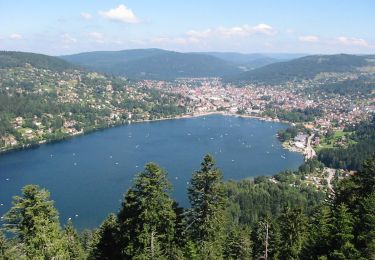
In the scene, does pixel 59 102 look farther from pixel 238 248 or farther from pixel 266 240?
pixel 266 240

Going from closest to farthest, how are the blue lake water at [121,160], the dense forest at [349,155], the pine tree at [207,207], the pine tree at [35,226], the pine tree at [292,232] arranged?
the pine tree at [35,226], the pine tree at [207,207], the pine tree at [292,232], the blue lake water at [121,160], the dense forest at [349,155]

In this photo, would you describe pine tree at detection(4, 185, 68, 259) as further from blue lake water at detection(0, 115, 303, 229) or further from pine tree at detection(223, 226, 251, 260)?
blue lake water at detection(0, 115, 303, 229)

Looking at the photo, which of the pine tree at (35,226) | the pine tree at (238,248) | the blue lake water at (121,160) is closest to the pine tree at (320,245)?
the pine tree at (238,248)

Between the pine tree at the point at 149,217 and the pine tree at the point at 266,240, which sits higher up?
the pine tree at the point at 149,217

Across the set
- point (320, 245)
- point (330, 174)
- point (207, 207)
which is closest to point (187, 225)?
point (207, 207)

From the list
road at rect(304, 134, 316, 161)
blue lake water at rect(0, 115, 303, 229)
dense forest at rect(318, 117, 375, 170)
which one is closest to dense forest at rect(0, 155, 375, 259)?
blue lake water at rect(0, 115, 303, 229)

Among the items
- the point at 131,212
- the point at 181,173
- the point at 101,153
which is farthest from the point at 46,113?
the point at 131,212

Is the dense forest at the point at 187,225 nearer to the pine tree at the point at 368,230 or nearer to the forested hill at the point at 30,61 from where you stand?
the pine tree at the point at 368,230

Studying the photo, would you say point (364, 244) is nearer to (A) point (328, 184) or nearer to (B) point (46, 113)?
(A) point (328, 184)
